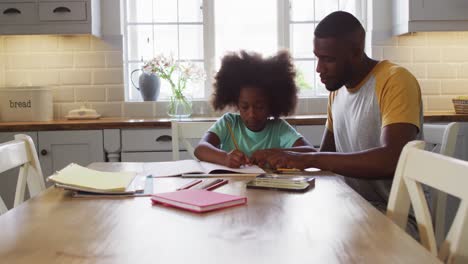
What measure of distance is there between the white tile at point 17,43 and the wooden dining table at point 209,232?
259cm

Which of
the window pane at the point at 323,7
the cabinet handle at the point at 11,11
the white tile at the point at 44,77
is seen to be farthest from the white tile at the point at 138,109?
the window pane at the point at 323,7

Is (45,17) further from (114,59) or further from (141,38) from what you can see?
(141,38)

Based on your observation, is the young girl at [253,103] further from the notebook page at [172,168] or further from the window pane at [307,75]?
the window pane at [307,75]

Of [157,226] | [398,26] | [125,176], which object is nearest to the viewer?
[157,226]

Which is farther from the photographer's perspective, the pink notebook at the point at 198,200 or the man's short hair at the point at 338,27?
the man's short hair at the point at 338,27

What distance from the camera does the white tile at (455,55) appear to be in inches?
146

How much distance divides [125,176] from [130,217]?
0.45m

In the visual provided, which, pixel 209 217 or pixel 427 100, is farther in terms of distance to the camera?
pixel 427 100

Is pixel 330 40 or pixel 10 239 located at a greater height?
pixel 330 40

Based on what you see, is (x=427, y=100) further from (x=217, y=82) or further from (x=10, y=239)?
(x=10, y=239)

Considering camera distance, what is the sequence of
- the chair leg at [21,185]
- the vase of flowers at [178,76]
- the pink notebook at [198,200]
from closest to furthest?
the pink notebook at [198,200], the chair leg at [21,185], the vase of flowers at [178,76]

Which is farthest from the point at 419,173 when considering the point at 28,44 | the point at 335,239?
the point at 28,44

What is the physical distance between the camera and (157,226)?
1.02 meters

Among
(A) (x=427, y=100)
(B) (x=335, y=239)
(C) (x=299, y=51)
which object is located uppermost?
(C) (x=299, y=51)
